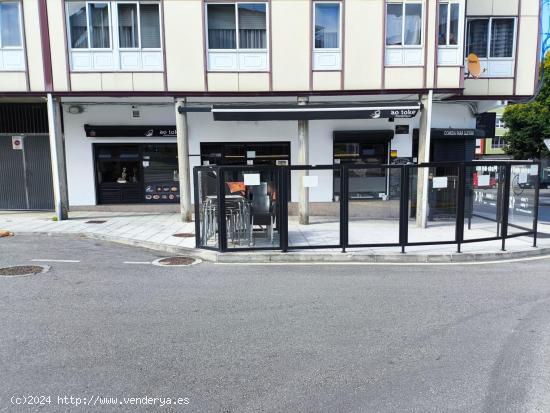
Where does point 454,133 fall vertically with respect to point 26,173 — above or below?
above

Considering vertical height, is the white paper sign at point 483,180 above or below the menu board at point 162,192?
above

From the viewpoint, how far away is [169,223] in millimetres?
12633

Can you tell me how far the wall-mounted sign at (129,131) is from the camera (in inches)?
555

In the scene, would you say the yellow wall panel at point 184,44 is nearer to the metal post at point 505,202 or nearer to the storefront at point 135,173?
the storefront at point 135,173

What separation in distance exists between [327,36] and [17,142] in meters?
11.8

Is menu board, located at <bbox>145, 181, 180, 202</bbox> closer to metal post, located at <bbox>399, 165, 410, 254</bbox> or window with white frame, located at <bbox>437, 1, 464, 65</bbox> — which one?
metal post, located at <bbox>399, 165, 410, 254</bbox>

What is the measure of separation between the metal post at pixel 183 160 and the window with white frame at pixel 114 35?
5.36 feet

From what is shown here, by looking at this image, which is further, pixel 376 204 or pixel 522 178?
pixel 522 178

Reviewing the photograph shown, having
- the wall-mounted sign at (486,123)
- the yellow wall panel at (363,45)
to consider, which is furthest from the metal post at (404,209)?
the wall-mounted sign at (486,123)

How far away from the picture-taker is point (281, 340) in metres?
4.36

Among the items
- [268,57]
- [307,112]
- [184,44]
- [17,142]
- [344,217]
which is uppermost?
[184,44]

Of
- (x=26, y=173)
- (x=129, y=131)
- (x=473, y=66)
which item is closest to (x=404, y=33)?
(x=473, y=66)

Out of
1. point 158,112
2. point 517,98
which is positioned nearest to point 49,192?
point 158,112

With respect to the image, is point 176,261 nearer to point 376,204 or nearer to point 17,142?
point 376,204
